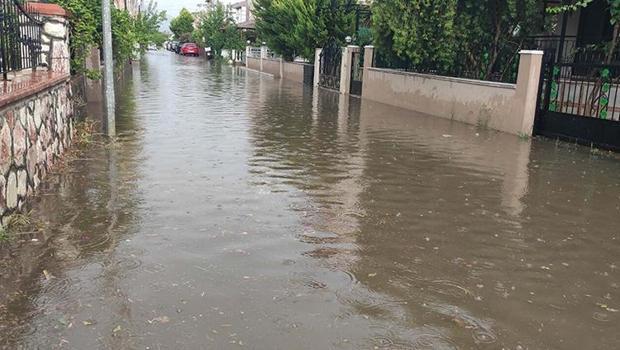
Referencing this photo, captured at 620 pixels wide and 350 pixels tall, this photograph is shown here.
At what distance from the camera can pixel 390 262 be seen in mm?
5191

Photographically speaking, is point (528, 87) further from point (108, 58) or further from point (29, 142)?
point (29, 142)

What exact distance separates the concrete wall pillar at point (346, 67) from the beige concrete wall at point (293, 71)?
6538 millimetres

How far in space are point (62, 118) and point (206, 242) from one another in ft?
15.2

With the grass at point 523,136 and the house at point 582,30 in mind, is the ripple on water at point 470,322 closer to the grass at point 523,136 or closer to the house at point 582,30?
the grass at point 523,136

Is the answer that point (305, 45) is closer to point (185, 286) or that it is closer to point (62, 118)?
point (62, 118)

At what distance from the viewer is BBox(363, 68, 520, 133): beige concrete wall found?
13.7 metres

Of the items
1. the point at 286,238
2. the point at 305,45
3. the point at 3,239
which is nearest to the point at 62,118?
the point at 3,239

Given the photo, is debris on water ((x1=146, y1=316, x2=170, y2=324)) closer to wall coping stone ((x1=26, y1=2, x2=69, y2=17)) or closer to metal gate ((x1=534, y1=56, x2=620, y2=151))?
wall coping stone ((x1=26, y1=2, x2=69, y2=17))

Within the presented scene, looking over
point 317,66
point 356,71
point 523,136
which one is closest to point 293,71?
point 317,66

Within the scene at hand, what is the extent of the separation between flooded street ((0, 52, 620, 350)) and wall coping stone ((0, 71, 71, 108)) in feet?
3.77

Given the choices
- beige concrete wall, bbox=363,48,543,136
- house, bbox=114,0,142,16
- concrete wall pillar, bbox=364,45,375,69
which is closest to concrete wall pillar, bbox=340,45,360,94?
concrete wall pillar, bbox=364,45,375,69

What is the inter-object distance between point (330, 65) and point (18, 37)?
751 inches

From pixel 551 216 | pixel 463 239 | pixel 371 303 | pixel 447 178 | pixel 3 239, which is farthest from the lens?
→ pixel 447 178

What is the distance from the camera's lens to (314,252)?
17.6 feet
